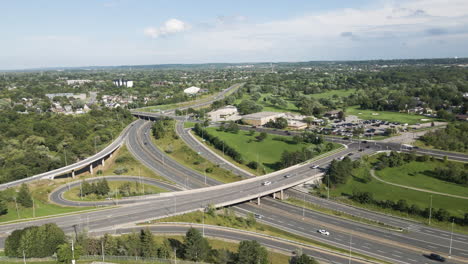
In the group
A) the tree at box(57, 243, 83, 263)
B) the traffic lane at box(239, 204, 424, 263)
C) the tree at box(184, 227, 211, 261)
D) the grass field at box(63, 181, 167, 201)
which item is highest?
the tree at box(57, 243, 83, 263)

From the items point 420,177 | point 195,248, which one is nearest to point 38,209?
point 195,248

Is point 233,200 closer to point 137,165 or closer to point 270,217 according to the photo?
point 270,217

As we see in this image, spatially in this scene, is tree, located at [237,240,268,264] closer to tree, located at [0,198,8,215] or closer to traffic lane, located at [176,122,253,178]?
traffic lane, located at [176,122,253,178]

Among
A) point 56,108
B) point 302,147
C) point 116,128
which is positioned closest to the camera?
point 302,147

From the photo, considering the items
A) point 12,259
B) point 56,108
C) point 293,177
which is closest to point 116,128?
point 56,108

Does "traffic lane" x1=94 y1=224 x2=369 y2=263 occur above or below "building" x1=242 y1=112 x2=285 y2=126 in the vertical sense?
below

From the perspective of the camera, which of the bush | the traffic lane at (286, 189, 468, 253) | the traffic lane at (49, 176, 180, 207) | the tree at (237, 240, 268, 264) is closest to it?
the tree at (237, 240, 268, 264)

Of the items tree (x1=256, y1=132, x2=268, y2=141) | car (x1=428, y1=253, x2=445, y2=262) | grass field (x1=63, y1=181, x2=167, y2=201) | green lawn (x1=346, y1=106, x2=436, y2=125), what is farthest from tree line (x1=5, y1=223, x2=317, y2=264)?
green lawn (x1=346, y1=106, x2=436, y2=125)
